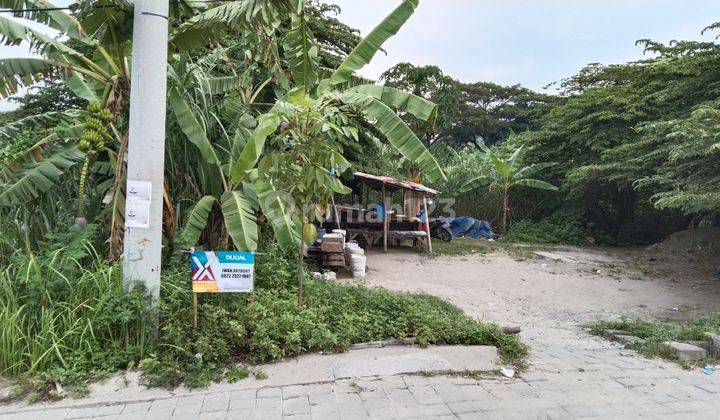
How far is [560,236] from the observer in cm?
1630

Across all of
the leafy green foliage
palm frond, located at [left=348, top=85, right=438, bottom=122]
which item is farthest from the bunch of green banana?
the leafy green foliage

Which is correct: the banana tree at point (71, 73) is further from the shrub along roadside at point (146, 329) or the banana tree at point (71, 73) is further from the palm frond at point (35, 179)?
the shrub along roadside at point (146, 329)

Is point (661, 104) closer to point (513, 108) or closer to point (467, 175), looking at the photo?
point (467, 175)

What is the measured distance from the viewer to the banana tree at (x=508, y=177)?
54.2ft

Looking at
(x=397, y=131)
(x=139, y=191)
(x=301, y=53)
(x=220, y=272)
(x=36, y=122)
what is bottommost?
(x=220, y=272)

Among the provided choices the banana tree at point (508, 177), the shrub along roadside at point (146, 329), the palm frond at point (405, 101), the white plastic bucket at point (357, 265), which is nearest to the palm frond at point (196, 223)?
the shrub along roadside at point (146, 329)

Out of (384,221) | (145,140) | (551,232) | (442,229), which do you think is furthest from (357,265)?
(551,232)

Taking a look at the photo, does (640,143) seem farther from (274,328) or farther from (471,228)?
(274,328)

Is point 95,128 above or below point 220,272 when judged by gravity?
above

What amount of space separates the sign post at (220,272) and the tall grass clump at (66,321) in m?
0.46

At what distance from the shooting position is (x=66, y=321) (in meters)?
3.65

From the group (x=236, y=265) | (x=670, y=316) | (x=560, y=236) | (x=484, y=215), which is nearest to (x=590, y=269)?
(x=670, y=316)

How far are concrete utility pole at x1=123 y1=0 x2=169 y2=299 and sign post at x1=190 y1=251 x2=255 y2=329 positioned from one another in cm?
35

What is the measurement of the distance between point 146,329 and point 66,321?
0.65 metres
